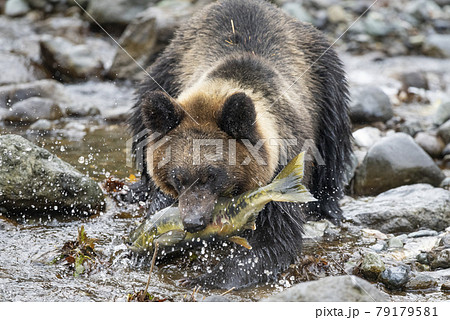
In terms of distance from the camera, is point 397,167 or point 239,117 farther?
point 397,167

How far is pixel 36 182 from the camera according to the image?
6.70 meters

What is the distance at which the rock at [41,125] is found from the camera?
10.5 m

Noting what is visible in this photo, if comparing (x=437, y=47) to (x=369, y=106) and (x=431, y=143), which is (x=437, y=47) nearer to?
(x=369, y=106)

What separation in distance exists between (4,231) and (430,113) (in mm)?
9381

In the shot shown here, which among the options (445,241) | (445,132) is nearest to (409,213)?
(445,241)

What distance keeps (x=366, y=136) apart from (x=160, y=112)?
601 centimetres

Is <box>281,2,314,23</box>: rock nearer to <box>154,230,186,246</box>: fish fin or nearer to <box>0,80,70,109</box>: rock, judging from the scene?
<box>0,80,70,109</box>: rock

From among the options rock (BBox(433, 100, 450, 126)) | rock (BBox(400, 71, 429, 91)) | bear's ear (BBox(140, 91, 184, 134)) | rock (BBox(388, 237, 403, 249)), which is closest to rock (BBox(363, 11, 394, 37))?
rock (BBox(400, 71, 429, 91))

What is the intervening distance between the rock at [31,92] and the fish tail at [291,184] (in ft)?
25.2

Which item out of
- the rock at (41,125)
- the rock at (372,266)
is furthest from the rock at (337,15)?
the rock at (372,266)

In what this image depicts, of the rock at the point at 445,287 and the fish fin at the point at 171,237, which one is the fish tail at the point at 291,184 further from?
the rock at the point at 445,287

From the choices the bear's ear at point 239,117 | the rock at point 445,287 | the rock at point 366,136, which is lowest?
the rock at point 366,136

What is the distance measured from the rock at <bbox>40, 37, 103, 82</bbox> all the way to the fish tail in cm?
1000

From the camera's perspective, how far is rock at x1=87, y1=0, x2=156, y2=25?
1766 centimetres
